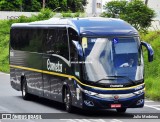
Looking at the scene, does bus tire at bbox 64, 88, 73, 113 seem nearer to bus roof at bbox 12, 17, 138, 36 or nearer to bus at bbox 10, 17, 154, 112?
A: bus at bbox 10, 17, 154, 112

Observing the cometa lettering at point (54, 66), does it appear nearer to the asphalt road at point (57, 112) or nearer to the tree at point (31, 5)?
the asphalt road at point (57, 112)

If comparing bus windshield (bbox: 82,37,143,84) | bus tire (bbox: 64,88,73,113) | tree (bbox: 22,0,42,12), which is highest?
bus windshield (bbox: 82,37,143,84)

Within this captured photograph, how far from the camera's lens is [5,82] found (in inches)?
1441

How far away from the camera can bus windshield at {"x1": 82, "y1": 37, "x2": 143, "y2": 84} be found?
19828 millimetres

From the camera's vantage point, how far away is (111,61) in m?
20.0

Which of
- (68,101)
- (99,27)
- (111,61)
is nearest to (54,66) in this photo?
(68,101)

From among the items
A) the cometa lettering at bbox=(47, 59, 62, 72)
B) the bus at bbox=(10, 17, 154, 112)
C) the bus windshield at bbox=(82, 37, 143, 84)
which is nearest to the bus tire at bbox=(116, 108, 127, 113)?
the bus at bbox=(10, 17, 154, 112)

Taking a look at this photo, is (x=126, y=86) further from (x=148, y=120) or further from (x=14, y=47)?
(x=14, y=47)

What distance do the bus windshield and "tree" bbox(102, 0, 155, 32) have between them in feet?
68.7

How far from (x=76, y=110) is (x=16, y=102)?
418 cm

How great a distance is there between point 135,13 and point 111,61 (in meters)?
21.9

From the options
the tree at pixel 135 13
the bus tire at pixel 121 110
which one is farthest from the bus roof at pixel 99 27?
the tree at pixel 135 13

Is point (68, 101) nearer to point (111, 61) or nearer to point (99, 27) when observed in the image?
point (111, 61)

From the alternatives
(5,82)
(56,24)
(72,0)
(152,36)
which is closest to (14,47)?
(56,24)
